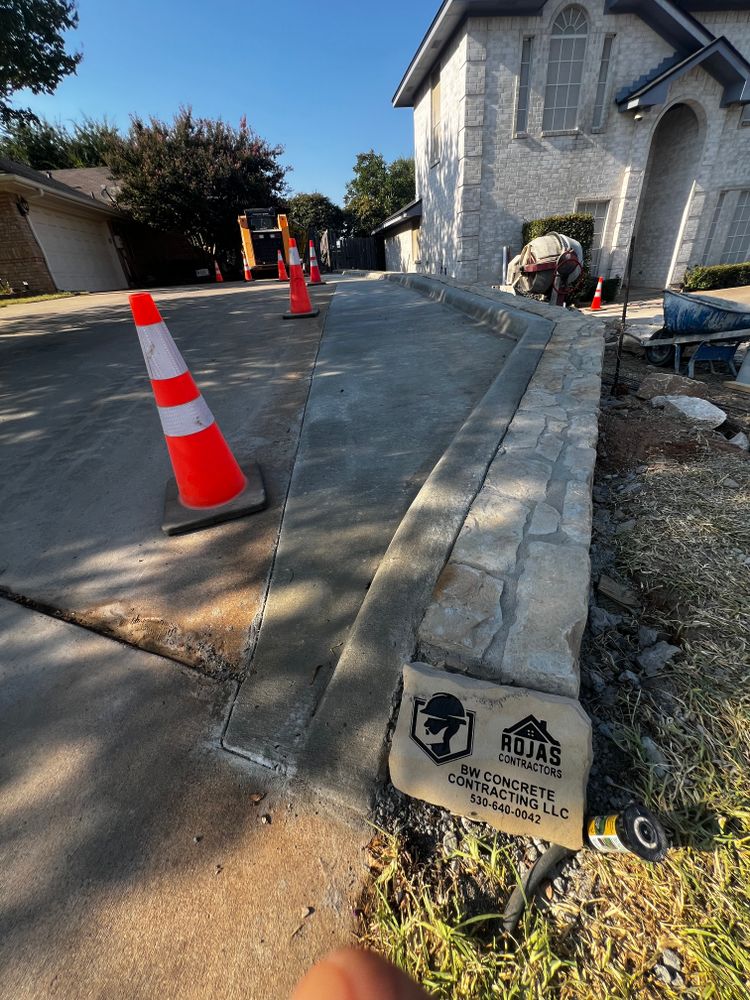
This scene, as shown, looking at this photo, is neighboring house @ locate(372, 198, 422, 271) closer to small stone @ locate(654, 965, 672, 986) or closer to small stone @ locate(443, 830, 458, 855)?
small stone @ locate(443, 830, 458, 855)

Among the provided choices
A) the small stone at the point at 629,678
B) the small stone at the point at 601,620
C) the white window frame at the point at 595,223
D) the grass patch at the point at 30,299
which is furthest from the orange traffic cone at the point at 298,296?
the white window frame at the point at 595,223

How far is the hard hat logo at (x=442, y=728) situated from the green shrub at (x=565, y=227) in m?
14.6

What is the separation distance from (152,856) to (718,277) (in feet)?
61.6

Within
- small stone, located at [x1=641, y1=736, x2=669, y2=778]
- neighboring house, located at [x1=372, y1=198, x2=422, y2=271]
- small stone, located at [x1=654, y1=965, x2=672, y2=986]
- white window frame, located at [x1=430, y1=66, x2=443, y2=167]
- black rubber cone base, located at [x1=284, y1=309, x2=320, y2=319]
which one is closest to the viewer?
small stone, located at [x1=654, y1=965, x2=672, y2=986]

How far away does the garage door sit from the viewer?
14766 millimetres

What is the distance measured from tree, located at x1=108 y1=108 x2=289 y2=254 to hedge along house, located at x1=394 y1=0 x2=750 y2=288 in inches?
377

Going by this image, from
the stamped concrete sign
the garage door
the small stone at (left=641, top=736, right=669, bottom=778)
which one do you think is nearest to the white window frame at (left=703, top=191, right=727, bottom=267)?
the small stone at (left=641, top=736, right=669, bottom=778)

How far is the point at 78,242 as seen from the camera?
1684 centimetres

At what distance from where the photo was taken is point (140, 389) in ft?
13.6

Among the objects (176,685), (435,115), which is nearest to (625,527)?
(176,685)

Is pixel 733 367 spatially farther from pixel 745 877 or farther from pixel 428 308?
pixel 745 877

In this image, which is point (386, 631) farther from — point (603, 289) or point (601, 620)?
point (603, 289)

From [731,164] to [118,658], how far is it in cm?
1996

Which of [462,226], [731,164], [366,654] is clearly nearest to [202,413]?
[366,654]
